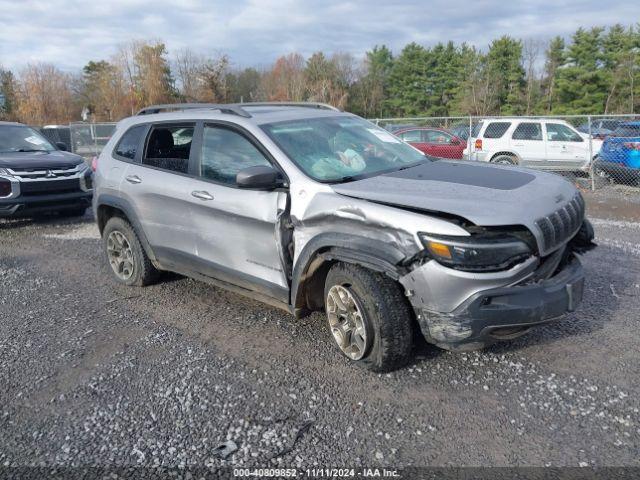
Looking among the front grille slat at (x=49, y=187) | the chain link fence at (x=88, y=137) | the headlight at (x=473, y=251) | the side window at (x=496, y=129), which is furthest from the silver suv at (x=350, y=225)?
the chain link fence at (x=88, y=137)

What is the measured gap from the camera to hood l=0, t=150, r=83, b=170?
8.39 m

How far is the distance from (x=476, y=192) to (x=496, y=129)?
11381 millimetres

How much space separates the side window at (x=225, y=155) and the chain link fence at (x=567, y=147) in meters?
9.44

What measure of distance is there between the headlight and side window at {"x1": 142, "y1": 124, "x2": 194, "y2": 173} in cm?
247

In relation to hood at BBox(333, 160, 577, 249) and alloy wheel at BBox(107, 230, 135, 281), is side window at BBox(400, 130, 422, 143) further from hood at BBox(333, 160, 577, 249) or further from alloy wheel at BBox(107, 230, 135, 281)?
hood at BBox(333, 160, 577, 249)

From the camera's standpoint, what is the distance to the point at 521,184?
358 cm

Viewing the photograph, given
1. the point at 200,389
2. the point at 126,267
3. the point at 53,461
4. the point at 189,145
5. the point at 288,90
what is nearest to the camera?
the point at 53,461

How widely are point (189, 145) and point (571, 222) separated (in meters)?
3.11

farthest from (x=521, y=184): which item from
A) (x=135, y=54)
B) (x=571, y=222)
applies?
(x=135, y=54)

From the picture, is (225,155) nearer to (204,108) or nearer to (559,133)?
(204,108)

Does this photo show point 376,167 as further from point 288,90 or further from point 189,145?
point 288,90

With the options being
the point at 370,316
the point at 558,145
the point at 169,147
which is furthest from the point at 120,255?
the point at 558,145

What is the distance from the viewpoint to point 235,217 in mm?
4105

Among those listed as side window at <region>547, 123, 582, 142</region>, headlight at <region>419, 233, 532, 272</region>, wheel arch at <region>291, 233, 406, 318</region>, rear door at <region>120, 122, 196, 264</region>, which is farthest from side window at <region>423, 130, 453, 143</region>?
headlight at <region>419, 233, 532, 272</region>
